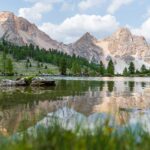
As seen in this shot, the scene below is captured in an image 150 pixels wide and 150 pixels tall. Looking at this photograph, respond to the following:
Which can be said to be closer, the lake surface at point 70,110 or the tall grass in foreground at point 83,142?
the tall grass in foreground at point 83,142

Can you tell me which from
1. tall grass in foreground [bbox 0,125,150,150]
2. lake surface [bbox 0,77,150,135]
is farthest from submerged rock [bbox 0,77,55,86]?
tall grass in foreground [bbox 0,125,150,150]

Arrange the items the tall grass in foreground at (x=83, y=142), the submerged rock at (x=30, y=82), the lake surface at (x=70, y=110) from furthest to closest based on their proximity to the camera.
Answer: the submerged rock at (x=30, y=82)
the lake surface at (x=70, y=110)
the tall grass in foreground at (x=83, y=142)

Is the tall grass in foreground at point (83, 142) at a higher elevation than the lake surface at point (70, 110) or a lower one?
higher

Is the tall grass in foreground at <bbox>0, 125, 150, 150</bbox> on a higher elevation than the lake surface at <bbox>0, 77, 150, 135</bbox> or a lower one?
higher

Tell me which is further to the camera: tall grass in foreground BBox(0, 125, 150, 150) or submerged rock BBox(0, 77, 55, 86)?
submerged rock BBox(0, 77, 55, 86)

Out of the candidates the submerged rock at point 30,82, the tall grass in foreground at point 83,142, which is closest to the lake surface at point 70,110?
Answer: the tall grass in foreground at point 83,142

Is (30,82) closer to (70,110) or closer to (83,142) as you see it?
(70,110)

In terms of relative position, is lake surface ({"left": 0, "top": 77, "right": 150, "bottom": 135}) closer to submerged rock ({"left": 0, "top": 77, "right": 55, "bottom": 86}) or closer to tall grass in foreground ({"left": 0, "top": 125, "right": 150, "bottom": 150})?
tall grass in foreground ({"left": 0, "top": 125, "right": 150, "bottom": 150})

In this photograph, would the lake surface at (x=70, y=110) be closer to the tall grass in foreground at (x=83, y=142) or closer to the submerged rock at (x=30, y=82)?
the tall grass in foreground at (x=83, y=142)

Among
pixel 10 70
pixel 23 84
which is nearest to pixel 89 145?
pixel 23 84

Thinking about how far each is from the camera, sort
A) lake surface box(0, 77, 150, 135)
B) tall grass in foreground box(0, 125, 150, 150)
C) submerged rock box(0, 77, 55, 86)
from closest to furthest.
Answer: tall grass in foreground box(0, 125, 150, 150) → lake surface box(0, 77, 150, 135) → submerged rock box(0, 77, 55, 86)

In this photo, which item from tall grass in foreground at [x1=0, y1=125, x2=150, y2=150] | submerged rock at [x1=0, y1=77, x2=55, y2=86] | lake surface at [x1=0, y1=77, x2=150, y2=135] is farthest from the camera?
submerged rock at [x1=0, y1=77, x2=55, y2=86]

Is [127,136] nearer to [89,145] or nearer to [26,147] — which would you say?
[89,145]

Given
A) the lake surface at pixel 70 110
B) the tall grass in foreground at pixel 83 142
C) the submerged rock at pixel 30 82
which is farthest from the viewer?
the submerged rock at pixel 30 82
